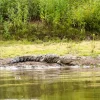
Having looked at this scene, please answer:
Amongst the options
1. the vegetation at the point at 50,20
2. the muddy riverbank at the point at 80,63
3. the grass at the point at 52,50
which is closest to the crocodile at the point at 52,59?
the muddy riverbank at the point at 80,63

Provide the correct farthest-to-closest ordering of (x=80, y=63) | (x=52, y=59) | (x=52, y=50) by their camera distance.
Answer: (x=52, y=50) → (x=52, y=59) → (x=80, y=63)

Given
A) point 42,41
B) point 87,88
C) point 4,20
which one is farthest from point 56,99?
point 4,20

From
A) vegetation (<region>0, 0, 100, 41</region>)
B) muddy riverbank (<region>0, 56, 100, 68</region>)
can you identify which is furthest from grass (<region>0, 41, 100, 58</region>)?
vegetation (<region>0, 0, 100, 41</region>)

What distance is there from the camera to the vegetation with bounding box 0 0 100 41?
5612 cm

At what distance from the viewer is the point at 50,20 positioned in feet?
195

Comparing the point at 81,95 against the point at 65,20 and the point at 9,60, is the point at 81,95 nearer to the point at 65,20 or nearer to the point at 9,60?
the point at 9,60

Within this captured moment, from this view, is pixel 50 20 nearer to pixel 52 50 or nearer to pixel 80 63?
pixel 52 50

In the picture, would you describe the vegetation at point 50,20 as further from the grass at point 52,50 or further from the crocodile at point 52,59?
the crocodile at point 52,59

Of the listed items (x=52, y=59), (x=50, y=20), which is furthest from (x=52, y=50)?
(x=50, y=20)

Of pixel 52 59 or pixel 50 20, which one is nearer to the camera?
pixel 52 59

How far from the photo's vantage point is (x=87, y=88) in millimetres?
18797

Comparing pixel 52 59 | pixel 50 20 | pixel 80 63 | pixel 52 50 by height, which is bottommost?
pixel 52 50

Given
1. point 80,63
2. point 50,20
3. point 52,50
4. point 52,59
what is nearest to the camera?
point 80,63

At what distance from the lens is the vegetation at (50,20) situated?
2210 inches
